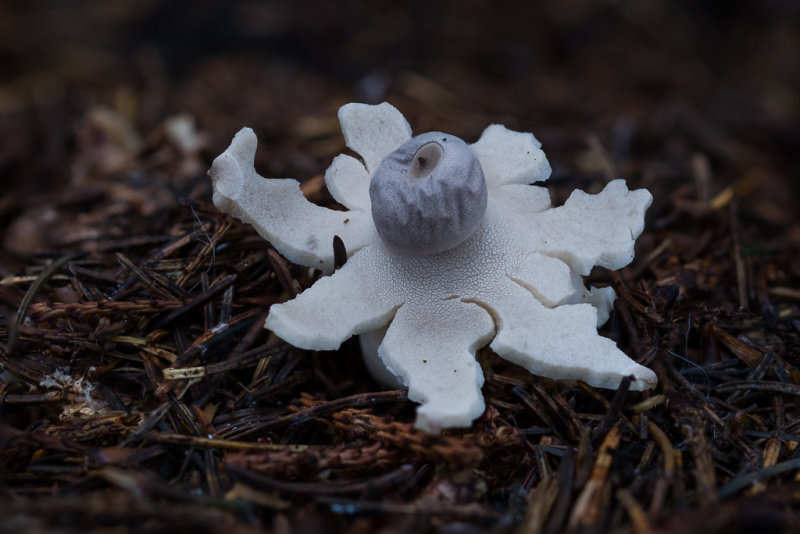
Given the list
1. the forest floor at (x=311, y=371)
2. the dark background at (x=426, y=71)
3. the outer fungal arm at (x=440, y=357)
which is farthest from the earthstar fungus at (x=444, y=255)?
the dark background at (x=426, y=71)

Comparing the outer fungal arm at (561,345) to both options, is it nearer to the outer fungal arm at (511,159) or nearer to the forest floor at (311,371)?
the forest floor at (311,371)

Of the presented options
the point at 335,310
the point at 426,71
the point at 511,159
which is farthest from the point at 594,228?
the point at 426,71

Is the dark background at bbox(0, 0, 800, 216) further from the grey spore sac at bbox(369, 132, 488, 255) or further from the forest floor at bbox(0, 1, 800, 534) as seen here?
the grey spore sac at bbox(369, 132, 488, 255)

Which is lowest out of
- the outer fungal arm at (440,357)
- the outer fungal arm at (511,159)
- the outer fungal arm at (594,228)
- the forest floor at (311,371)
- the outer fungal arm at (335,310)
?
the forest floor at (311,371)

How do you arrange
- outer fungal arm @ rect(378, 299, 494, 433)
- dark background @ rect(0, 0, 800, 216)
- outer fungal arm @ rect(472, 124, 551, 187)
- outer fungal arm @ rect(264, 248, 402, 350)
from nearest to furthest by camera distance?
outer fungal arm @ rect(378, 299, 494, 433) < outer fungal arm @ rect(264, 248, 402, 350) < outer fungal arm @ rect(472, 124, 551, 187) < dark background @ rect(0, 0, 800, 216)

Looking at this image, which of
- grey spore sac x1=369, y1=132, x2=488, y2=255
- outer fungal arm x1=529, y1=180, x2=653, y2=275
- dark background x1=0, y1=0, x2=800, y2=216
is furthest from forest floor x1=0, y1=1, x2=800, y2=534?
grey spore sac x1=369, y1=132, x2=488, y2=255

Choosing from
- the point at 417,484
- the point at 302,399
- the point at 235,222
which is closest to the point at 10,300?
the point at 235,222

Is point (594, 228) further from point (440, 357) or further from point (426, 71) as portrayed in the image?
point (426, 71)

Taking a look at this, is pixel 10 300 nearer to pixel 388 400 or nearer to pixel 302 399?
pixel 302 399
